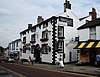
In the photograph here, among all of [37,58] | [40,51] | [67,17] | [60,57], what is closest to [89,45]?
[60,57]

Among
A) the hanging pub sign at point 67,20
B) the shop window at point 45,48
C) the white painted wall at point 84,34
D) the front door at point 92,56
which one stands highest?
the hanging pub sign at point 67,20

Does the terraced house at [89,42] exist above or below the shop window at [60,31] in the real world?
below

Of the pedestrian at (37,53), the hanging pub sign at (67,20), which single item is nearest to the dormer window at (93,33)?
the hanging pub sign at (67,20)

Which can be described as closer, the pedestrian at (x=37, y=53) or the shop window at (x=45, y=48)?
the shop window at (x=45, y=48)

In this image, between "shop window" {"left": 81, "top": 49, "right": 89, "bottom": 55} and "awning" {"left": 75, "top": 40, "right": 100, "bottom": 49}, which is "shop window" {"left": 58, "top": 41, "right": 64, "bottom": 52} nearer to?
"awning" {"left": 75, "top": 40, "right": 100, "bottom": 49}

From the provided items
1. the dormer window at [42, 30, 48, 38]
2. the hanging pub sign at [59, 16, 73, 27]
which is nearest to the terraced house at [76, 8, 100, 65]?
the hanging pub sign at [59, 16, 73, 27]

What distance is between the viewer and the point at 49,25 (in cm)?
3797

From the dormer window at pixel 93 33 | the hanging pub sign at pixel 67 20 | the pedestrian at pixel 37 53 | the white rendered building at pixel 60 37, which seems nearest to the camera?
the dormer window at pixel 93 33

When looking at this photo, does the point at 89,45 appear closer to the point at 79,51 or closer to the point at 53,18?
the point at 79,51

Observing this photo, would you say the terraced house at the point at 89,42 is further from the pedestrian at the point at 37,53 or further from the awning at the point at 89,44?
the pedestrian at the point at 37,53

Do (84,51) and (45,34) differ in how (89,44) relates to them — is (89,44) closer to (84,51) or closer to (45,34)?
(84,51)

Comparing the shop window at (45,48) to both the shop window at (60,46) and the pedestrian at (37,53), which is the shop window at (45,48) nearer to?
the shop window at (60,46)

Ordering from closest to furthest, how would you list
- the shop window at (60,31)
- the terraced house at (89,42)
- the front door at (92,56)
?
the terraced house at (89,42) < the front door at (92,56) < the shop window at (60,31)

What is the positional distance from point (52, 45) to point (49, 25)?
12.9 ft
